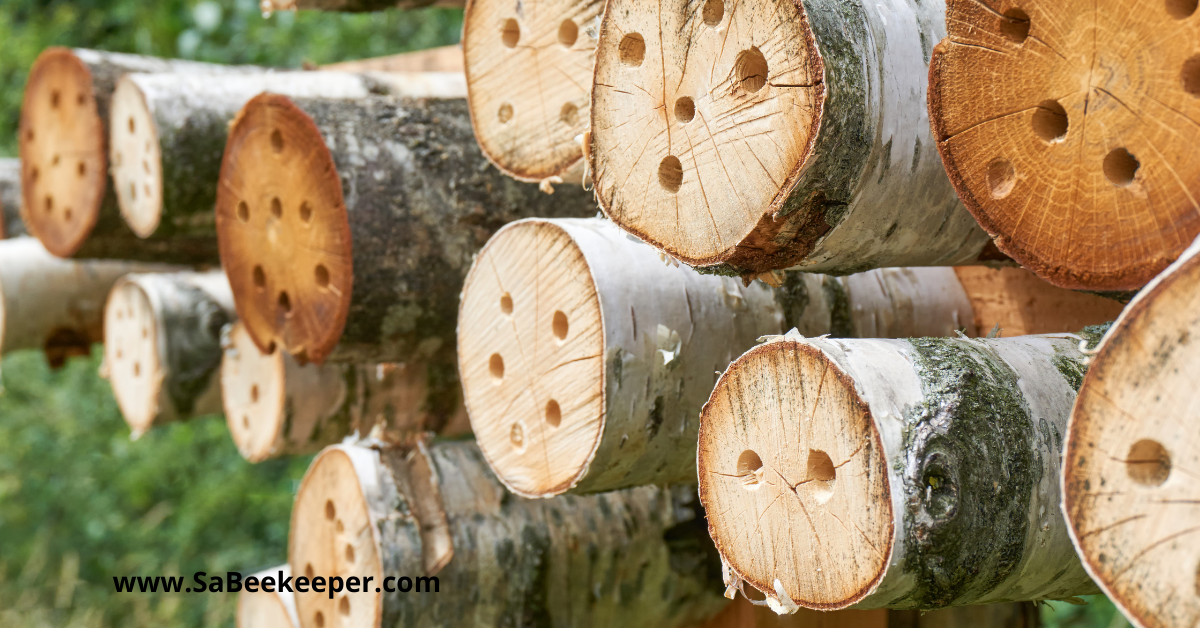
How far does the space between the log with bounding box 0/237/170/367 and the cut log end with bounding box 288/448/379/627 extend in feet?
6.13

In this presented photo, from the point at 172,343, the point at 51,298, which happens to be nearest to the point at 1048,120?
the point at 172,343

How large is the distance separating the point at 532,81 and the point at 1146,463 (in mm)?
1265

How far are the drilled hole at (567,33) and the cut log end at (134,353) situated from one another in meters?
1.89

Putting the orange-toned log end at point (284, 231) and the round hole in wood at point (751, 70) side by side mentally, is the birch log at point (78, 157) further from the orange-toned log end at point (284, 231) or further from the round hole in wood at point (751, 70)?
the round hole in wood at point (751, 70)

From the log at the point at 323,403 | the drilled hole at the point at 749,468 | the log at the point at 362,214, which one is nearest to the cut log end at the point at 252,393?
the log at the point at 323,403

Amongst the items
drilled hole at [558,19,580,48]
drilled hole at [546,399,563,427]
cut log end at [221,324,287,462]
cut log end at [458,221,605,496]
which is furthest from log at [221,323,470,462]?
drilled hole at [558,19,580,48]

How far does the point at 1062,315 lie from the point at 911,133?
0.77m

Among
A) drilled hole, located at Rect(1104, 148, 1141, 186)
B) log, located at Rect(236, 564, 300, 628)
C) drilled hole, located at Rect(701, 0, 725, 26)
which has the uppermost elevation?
drilled hole, located at Rect(701, 0, 725, 26)

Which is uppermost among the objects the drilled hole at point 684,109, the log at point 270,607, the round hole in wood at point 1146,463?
the drilled hole at point 684,109

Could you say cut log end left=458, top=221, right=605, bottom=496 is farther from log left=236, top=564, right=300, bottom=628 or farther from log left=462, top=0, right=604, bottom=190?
log left=236, top=564, right=300, bottom=628

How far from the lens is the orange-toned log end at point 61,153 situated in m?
3.08

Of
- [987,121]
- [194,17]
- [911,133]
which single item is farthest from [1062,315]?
[194,17]

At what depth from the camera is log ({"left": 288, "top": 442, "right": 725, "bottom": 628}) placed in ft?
7.34

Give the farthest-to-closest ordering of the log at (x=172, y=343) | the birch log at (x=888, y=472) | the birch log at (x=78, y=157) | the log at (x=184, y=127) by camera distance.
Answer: the log at (x=172, y=343) → the birch log at (x=78, y=157) → the log at (x=184, y=127) → the birch log at (x=888, y=472)
